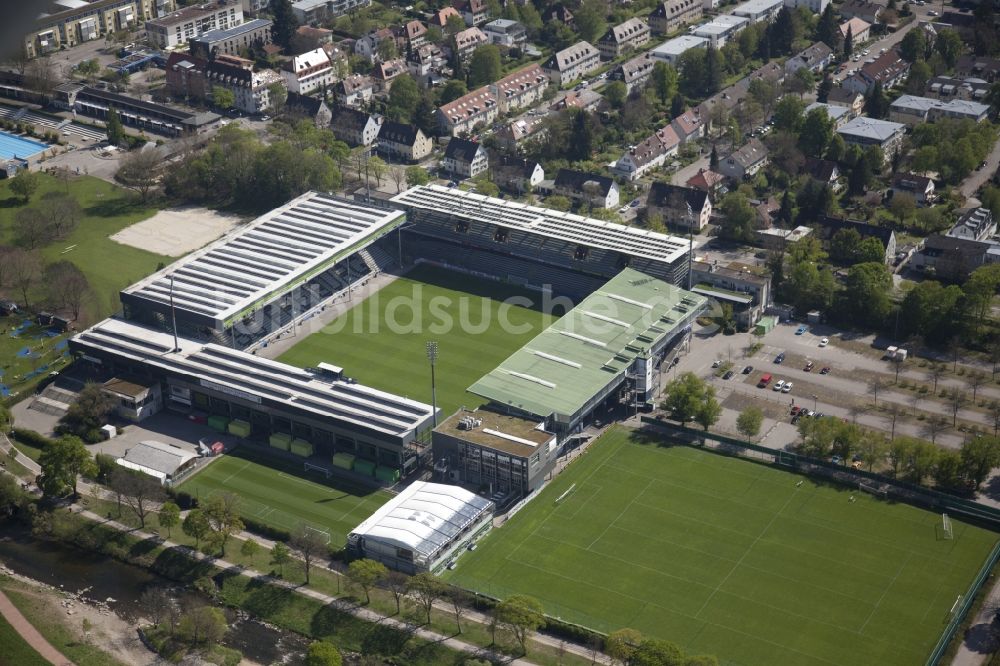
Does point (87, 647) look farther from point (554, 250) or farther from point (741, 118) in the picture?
point (741, 118)

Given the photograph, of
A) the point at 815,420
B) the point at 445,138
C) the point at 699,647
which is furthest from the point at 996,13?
the point at 699,647

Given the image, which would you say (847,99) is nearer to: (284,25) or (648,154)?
(648,154)

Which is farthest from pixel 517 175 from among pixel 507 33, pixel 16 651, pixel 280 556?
pixel 16 651

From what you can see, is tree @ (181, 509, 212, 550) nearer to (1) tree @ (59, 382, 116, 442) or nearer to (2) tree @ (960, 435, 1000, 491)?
(1) tree @ (59, 382, 116, 442)

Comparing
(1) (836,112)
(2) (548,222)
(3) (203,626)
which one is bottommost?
(3) (203,626)

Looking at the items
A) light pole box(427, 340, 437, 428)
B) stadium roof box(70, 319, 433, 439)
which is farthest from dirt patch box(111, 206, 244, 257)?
light pole box(427, 340, 437, 428)

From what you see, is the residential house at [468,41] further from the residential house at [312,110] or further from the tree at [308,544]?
the tree at [308,544]
